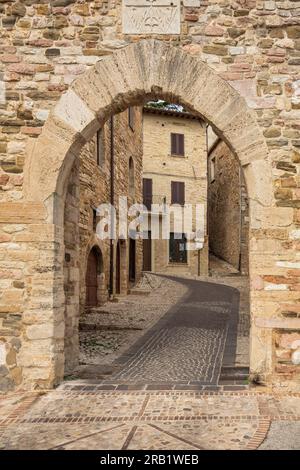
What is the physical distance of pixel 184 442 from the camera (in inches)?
131

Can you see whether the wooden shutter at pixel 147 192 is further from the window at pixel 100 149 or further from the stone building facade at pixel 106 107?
the stone building facade at pixel 106 107

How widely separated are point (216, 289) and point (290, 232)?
12.8 meters

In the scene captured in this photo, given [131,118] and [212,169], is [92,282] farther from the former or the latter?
[212,169]

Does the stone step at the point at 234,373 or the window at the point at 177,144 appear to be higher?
the window at the point at 177,144

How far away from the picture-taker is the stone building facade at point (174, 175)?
2388cm

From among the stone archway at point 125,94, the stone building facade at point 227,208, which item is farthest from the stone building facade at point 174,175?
the stone archway at point 125,94

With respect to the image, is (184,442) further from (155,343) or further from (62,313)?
(155,343)

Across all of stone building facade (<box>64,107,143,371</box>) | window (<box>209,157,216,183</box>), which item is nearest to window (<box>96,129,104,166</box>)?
stone building facade (<box>64,107,143,371</box>)

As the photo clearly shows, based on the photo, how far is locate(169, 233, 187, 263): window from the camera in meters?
24.1

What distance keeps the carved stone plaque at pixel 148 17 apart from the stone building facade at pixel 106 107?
0.11 feet

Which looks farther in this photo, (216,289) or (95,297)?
(216,289)

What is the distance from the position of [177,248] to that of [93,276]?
12.3 m

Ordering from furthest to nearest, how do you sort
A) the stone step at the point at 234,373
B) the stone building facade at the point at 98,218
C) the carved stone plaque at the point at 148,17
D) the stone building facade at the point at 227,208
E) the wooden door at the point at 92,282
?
the stone building facade at the point at 227,208, the wooden door at the point at 92,282, the stone building facade at the point at 98,218, the stone step at the point at 234,373, the carved stone plaque at the point at 148,17

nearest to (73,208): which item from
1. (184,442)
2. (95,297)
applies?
→ (184,442)
